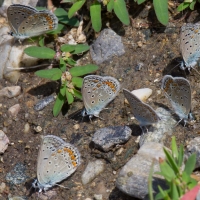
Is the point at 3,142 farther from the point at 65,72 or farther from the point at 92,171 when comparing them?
the point at 92,171

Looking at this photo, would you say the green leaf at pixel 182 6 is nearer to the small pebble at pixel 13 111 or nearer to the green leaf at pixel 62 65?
the green leaf at pixel 62 65

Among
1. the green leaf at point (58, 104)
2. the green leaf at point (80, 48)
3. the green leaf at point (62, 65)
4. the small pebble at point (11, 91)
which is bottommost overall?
the small pebble at point (11, 91)

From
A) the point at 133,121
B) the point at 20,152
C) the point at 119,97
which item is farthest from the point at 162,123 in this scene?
the point at 20,152

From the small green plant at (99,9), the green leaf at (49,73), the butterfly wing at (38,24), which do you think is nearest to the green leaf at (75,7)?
the small green plant at (99,9)

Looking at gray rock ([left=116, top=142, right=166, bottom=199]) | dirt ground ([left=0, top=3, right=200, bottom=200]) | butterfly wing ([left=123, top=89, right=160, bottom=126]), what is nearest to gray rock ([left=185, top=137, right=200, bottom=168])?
dirt ground ([left=0, top=3, right=200, bottom=200])

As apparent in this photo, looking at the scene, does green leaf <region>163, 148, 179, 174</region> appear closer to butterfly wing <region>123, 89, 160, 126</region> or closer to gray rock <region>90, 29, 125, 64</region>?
butterfly wing <region>123, 89, 160, 126</region>

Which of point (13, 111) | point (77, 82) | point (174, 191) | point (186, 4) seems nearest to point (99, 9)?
point (77, 82)
